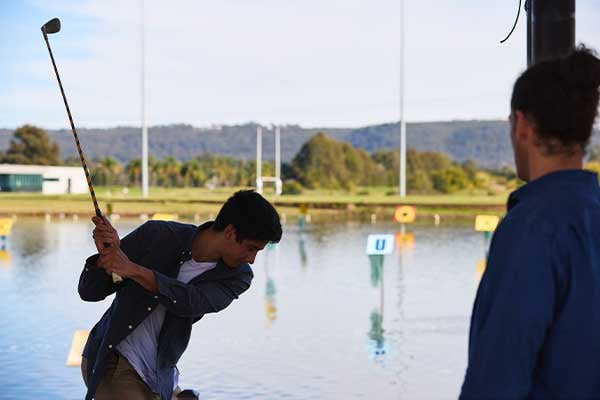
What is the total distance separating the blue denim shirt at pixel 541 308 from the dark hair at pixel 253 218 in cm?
93

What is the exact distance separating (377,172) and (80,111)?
17084mm

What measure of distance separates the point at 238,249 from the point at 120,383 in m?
0.34

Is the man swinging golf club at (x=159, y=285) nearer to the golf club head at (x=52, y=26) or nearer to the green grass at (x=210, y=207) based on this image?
the golf club head at (x=52, y=26)

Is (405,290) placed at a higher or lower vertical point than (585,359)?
lower

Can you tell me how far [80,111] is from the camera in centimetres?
7094

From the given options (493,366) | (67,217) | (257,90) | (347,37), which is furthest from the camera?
(257,90)

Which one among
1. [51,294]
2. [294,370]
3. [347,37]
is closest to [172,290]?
[294,370]

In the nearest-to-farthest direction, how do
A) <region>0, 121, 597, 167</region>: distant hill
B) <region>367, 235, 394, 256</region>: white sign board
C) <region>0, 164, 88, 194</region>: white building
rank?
<region>367, 235, 394, 256</region>: white sign board → <region>0, 164, 88, 194</region>: white building → <region>0, 121, 597, 167</region>: distant hill

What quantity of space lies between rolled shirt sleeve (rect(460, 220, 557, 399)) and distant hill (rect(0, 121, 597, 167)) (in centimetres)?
7337

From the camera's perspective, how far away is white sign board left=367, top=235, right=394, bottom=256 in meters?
11.1

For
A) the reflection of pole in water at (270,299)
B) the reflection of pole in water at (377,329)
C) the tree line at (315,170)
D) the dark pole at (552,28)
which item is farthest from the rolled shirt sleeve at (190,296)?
the tree line at (315,170)

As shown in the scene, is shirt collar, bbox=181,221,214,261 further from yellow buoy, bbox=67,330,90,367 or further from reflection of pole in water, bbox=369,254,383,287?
reflection of pole in water, bbox=369,254,383,287

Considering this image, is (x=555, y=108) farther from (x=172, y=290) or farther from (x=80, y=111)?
(x=80, y=111)

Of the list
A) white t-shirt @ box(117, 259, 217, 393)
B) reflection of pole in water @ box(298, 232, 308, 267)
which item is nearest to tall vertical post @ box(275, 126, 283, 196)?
reflection of pole in water @ box(298, 232, 308, 267)
